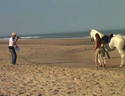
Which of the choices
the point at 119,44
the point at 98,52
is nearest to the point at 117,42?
the point at 119,44

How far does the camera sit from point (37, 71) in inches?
646

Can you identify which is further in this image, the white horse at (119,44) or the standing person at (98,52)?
the white horse at (119,44)

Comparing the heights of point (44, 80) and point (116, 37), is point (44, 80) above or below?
below

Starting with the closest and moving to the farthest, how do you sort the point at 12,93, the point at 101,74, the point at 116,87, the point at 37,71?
1. the point at 12,93
2. the point at 116,87
3. the point at 101,74
4. the point at 37,71

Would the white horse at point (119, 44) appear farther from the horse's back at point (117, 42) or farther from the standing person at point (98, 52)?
the standing person at point (98, 52)

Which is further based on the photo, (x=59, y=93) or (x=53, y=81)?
(x=53, y=81)

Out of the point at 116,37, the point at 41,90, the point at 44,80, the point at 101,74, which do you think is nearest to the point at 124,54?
the point at 116,37

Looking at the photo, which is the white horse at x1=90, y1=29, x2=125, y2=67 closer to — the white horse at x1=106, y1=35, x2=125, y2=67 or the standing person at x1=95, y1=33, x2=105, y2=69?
the white horse at x1=106, y1=35, x2=125, y2=67

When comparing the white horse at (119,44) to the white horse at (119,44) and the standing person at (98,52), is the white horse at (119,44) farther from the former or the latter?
the standing person at (98,52)

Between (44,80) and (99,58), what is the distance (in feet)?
17.2

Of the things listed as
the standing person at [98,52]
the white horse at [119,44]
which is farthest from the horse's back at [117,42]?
the standing person at [98,52]

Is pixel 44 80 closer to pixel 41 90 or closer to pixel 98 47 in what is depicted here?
pixel 41 90

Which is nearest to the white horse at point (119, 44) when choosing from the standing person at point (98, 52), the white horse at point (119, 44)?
the white horse at point (119, 44)

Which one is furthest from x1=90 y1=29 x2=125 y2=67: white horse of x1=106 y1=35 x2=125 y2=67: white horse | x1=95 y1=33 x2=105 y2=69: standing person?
x1=95 y1=33 x2=105 y2=69: standing person
